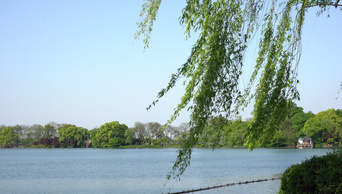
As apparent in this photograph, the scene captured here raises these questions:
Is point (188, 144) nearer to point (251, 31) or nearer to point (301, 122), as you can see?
point (251, 31)

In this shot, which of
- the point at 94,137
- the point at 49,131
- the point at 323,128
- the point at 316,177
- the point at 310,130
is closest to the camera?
the point at 316,177

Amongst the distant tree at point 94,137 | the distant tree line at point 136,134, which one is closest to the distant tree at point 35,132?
the distant tree line at point 136,134

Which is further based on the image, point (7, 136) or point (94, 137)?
point (7, 136)

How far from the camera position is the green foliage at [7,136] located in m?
137

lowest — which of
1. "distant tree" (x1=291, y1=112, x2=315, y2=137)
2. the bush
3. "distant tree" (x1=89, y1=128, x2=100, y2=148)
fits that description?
the bush

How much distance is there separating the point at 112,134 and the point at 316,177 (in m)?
117

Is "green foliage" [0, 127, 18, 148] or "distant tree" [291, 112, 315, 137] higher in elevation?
"distant tree" [291, 112, 315, 137]

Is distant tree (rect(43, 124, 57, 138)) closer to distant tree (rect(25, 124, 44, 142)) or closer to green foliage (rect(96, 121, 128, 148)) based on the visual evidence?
distant tree (rect(25, 124, 44, 142))

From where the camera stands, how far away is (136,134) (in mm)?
121750

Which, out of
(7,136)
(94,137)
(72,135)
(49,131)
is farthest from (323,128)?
(7,136)

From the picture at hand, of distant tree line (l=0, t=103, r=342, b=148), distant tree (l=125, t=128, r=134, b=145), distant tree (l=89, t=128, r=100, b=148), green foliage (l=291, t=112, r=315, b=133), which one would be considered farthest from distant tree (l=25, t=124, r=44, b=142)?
green foliage (l=291, t=112, r=315, b=133)

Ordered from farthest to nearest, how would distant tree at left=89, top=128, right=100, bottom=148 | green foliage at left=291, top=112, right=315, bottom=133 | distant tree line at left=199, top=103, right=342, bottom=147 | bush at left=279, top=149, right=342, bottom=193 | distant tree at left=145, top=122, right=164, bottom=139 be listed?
distant tree at left=89, top=128, right=100, bottom=148, distant tree at left=145, top=122, right=164, bottom=139, green foliage at left=291, top=112, right=315, bottom=133, distant tree line at left=199, top=103, right=342, bottom=147, bush at left=279, top=149, right=342, bottom=193

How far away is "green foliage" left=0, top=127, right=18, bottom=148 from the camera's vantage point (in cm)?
13725

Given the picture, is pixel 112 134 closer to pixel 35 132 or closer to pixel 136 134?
pixel 136 134
